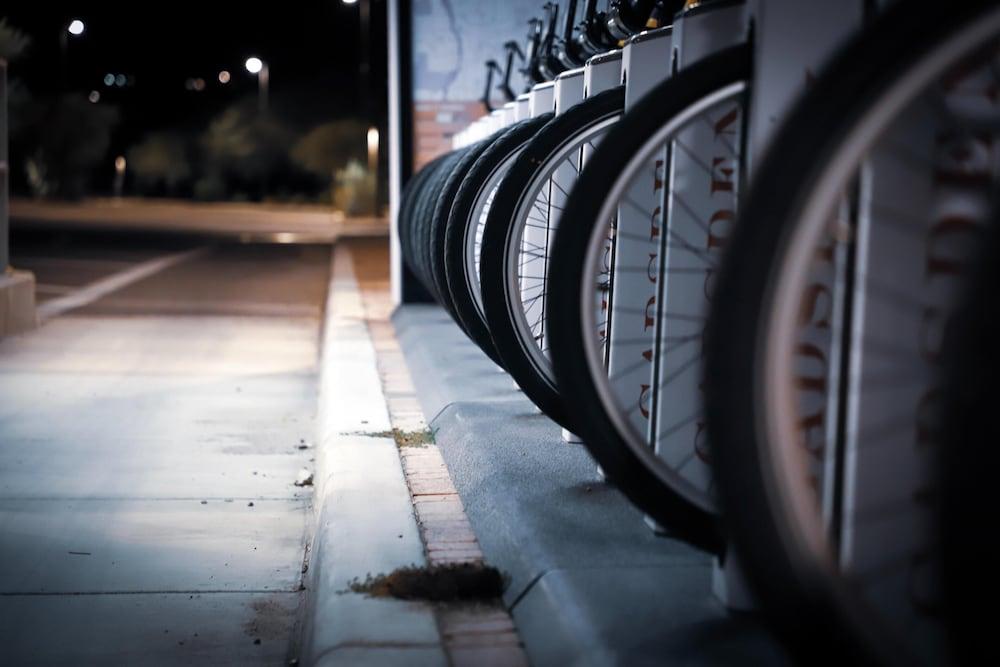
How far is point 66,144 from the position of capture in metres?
53.1

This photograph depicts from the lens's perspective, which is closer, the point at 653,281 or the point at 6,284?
the point at 653,281

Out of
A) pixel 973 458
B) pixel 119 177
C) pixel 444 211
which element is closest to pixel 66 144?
pixel 119 177

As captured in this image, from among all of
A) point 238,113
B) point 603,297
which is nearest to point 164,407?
point 603,297

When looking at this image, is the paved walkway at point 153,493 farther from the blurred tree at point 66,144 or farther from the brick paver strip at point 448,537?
the blurred tree at point 66,144

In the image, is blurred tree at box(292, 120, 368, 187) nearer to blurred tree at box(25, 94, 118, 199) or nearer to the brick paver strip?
blurred tree at box(25, 94, 118, 199)

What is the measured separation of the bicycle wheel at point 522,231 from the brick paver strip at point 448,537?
0.46 m

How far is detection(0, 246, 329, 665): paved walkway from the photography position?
133 inches

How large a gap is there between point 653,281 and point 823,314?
1123mm

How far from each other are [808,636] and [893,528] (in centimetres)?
67

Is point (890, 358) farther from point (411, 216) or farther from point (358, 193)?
point (358, 193)

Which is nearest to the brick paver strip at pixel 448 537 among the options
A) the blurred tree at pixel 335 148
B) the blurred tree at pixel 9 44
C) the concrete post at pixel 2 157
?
the concrete post at pixel 2 157

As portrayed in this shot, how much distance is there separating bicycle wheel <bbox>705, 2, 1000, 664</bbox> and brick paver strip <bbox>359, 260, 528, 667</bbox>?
776 millimetres

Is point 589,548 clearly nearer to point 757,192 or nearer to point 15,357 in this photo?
point 757,192

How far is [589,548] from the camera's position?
3.17 meters
